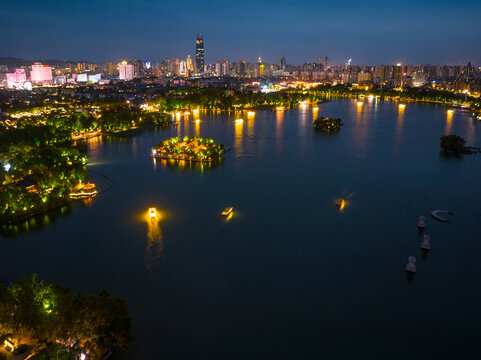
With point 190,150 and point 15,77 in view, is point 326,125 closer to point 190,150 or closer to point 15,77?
point 190,150

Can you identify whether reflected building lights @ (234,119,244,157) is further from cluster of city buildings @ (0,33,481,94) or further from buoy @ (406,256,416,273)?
cluster of city buildings @ (0,33,481,94)

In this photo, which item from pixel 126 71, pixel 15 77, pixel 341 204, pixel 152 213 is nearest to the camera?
pixel 152 213

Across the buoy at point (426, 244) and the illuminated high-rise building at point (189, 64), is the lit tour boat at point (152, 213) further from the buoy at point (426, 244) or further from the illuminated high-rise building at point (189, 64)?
the illuminated high-rise building at point (189, 64)

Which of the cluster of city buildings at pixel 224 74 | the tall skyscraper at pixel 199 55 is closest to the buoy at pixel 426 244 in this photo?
the cluster of city buildings at pixel 224 74

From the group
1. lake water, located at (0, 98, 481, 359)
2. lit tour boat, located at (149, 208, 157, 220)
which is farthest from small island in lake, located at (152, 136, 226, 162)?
lit tour boat, located at (149, 208, 157, 220)

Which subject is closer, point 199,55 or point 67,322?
point 67,322

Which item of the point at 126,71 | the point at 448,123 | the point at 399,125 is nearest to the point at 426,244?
the point at 399,125
